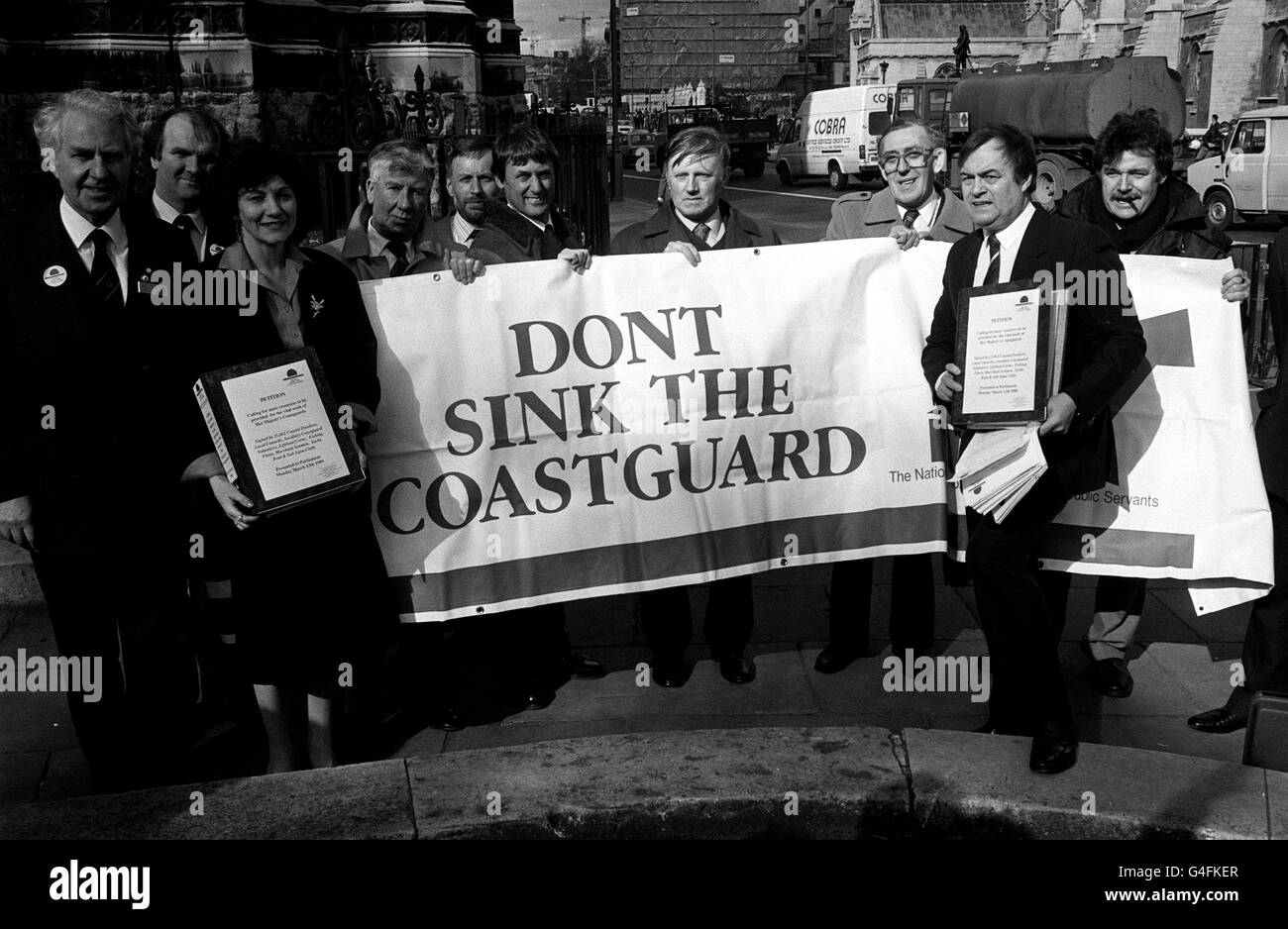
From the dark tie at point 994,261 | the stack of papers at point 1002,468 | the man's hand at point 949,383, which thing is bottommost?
the stack of papers at point 1002,468

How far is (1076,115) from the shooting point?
31.5 m

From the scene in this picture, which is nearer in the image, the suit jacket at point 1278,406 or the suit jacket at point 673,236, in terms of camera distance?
the suit jacket at point 1278,406

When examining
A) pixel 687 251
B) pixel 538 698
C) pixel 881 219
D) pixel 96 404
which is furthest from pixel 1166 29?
pixel 96 404

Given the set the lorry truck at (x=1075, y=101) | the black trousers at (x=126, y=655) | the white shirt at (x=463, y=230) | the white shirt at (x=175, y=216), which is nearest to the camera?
the black trousers at (x=126, y=655)

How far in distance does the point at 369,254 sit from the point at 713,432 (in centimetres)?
140

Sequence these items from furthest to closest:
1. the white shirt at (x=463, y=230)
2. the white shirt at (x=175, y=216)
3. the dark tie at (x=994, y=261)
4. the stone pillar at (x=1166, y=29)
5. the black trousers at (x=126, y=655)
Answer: the stone pillar at (x=1166, y=29), the white shirt at (x=463, y=230), the white shirt at (x=175, y=216), the dark tie at (x=994, y=261), the black trousers at (x=126, y=655)

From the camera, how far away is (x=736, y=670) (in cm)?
525

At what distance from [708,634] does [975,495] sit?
1.48 meters

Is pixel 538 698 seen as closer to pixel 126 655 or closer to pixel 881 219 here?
pixel 126 655

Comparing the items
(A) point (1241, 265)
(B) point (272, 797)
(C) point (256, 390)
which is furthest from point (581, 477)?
(A) point (1241, 265)

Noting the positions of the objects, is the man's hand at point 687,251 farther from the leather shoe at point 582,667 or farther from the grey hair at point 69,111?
the grey hair at point 69,111

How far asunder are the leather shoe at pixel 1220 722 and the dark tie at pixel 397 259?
321 cm

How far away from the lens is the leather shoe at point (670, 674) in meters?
5.23

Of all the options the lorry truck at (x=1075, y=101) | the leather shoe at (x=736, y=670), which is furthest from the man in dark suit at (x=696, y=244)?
the lorry truck at (x=1075, y=101)
